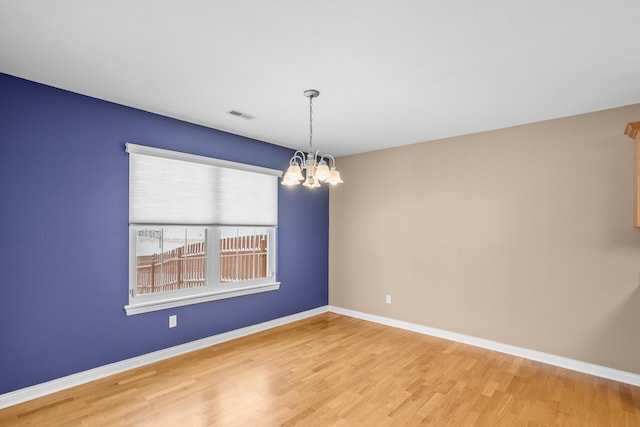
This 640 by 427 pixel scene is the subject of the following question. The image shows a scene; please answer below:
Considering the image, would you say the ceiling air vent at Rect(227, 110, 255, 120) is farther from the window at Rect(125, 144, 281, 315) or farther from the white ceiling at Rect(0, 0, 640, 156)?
the window at Rect(125, 144, 281, 315)

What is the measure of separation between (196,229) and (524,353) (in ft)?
13.0

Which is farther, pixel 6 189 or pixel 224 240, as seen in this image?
pixel 224 240

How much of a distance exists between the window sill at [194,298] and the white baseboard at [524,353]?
5.62 ft

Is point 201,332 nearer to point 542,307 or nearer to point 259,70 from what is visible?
point 259,70

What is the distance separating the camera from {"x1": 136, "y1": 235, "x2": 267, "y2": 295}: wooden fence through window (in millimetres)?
3621

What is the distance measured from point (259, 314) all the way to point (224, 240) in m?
1.13

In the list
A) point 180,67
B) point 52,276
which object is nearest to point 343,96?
point 180,67

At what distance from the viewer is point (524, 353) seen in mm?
3742

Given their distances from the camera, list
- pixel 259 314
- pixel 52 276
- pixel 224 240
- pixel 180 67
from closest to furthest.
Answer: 1. pixel 180 67
2. pixel 52 276
3. pixel 224 240
4. pixel 259 314

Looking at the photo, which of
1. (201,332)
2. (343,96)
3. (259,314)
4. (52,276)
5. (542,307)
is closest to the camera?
(52,276)

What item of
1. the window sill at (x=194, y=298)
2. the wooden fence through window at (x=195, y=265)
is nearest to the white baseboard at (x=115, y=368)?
the window sill at (x=194, y=298)

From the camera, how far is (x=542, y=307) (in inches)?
144

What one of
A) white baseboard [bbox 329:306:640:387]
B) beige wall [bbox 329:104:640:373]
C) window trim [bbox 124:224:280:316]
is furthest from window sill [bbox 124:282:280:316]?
white baseboard [bbox 329:306:640:387]

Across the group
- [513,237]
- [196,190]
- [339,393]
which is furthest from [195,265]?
[513,237]
